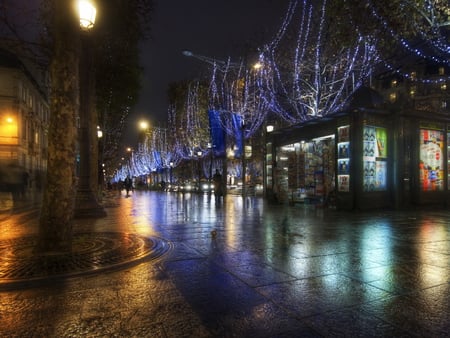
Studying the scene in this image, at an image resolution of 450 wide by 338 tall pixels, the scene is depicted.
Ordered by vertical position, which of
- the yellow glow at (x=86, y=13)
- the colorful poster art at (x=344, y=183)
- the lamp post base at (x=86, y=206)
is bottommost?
the lamp post base at (x=86, y=206)

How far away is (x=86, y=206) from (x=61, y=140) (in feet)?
21.5

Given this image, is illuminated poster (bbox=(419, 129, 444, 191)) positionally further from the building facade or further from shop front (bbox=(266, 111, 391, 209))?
the building facade

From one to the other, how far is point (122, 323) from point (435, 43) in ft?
38.1

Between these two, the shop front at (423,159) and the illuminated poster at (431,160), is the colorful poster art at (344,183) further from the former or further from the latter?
the illuminated poster at (431,160)

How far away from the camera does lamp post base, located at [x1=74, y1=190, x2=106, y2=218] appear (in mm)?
11977

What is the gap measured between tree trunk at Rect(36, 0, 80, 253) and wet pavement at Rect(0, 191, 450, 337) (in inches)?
20.7

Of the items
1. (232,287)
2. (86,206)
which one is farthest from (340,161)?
(232,287)

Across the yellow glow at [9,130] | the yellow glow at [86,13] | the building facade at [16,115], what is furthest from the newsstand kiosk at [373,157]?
the yellow glow at [9,130]

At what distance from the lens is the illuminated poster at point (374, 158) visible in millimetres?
13742

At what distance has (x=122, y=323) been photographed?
343 centimetres

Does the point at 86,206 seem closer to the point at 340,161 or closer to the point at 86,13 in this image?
the point at 86,13

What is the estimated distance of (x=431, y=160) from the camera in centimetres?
1552

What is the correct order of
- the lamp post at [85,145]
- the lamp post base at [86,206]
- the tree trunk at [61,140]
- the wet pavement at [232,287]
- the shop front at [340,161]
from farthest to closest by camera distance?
1. the shop front at [340,161]
2. the lamp post at [85,145]
3. the lamp post base at [86,206]
4. the tree trunk at [61,140]
5. the wet pavement at [232,287]

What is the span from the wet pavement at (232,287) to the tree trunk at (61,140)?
0.53 meters
